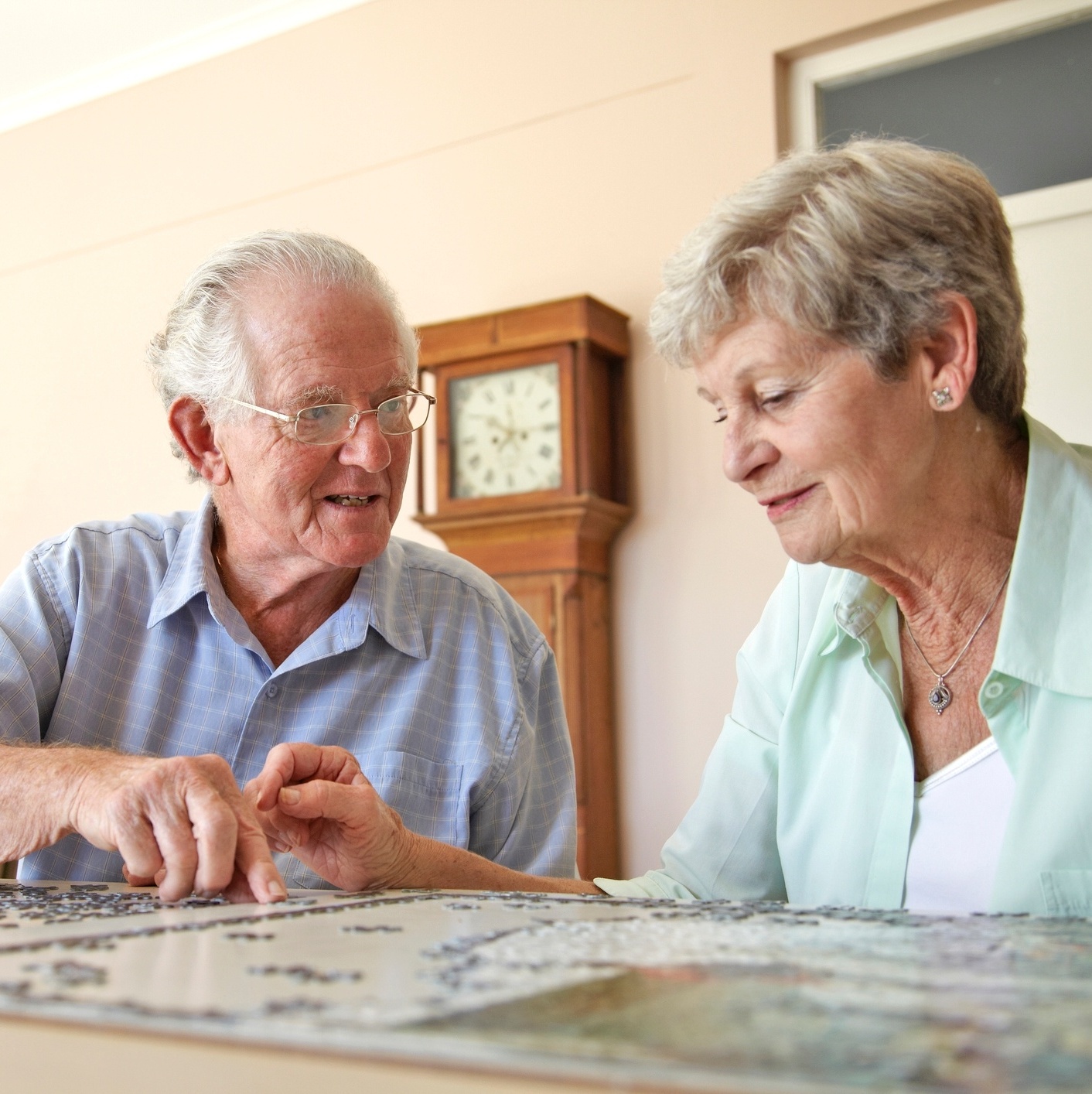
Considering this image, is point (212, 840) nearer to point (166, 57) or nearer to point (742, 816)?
point (742, 816)

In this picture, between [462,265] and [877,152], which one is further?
[462,265]

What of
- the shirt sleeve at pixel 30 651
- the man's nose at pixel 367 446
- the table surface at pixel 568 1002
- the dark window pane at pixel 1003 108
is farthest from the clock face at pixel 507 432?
the table surface at pixel 568 1002

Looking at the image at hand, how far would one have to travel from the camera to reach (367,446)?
1784 mm

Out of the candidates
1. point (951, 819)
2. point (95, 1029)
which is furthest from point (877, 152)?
point (95, 1029)

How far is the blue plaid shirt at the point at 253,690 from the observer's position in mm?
1753

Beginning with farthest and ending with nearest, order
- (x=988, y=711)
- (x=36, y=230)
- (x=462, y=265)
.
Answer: (x=36, y=230), (x=462, y=265), (x=988, y=711)

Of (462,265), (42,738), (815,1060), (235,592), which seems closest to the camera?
(815,1060)

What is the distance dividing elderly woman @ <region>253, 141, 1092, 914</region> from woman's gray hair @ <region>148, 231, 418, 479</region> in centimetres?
59

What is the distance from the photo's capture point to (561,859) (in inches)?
72.2

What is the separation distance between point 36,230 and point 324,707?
15.9 ft

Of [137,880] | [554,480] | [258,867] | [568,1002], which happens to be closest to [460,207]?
[554,480]

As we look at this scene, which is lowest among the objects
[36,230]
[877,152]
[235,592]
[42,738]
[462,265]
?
[42,738]

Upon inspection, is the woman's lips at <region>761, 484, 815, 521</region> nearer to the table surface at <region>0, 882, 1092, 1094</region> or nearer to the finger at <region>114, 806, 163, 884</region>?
the table surface at <region>0, 882, 1092, 1094</region>

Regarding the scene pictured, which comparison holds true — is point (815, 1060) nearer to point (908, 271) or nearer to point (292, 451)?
point (908, 271)
